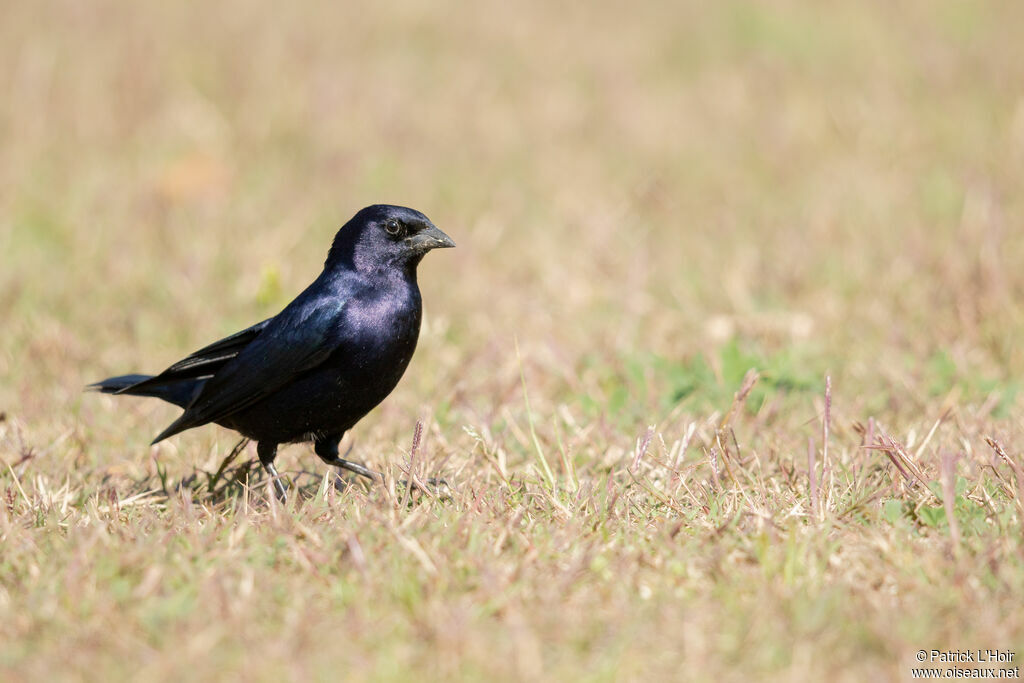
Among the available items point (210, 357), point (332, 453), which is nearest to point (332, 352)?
point (332, 453)

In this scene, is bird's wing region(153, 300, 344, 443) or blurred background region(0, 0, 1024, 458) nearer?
bird's wing region(153, 300, 344, 443)

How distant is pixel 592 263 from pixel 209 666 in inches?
171

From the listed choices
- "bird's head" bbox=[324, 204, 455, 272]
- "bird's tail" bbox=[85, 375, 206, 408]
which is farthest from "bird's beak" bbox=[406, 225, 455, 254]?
"bird's tail" bbox=[85, 375, 206, 408]

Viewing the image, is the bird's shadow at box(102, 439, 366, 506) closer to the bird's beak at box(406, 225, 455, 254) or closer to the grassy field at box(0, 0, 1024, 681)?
the grassy field at box(0, 0, 1024, 681)

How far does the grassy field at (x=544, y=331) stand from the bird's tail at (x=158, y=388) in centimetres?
22

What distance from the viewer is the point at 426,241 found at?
3.85 meters

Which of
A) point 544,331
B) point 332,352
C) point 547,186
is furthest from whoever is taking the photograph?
point 547,186

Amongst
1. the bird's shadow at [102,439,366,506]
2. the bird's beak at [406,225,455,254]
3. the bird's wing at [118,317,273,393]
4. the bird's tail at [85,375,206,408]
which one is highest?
the bird's beak at [406,225,455,254]

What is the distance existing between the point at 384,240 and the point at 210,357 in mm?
778

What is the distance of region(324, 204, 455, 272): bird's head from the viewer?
3.79m

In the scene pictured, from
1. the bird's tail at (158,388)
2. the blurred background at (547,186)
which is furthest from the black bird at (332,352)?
the blurred background at (547,186)

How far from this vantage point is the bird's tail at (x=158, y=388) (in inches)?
163

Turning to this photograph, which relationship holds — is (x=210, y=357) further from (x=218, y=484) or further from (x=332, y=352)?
(x=332, y=352)

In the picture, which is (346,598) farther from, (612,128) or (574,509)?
(612,128)
